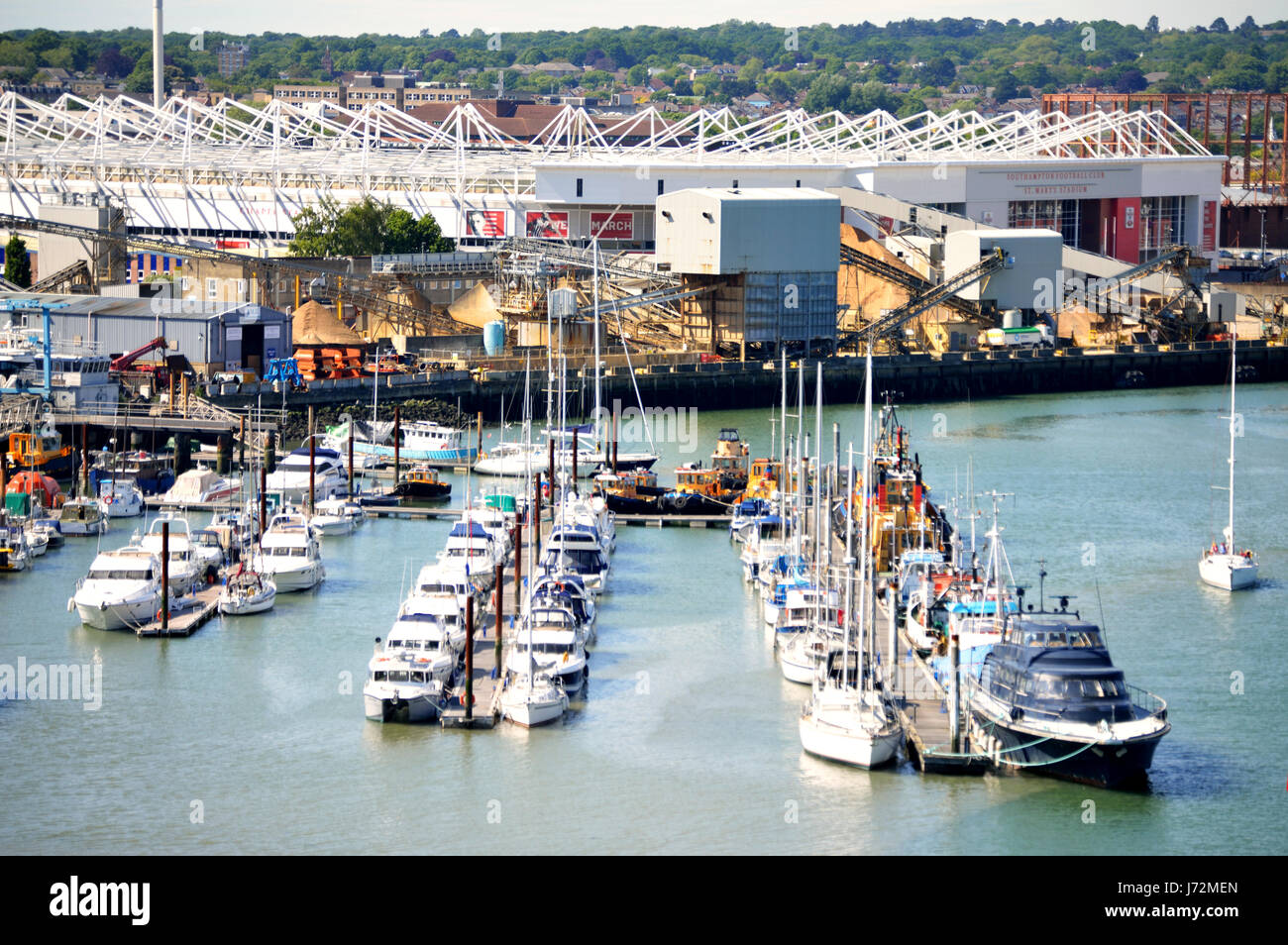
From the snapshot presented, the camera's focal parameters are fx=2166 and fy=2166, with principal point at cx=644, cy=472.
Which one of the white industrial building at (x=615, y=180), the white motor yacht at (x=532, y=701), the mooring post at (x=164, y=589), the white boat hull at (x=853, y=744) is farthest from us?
the white industrial building at (x=615, y=180)

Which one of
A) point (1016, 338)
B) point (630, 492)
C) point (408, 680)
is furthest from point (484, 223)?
point (408, 680)

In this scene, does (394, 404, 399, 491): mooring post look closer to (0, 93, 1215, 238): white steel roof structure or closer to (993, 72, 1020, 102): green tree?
(0, 93, 1215, 238): white steel roof structure

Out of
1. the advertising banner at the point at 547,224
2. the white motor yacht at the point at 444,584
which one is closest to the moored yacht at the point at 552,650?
the white motor yacht at the point at 444,584

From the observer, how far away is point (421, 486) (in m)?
32.2

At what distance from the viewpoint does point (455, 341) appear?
4684 centimetres

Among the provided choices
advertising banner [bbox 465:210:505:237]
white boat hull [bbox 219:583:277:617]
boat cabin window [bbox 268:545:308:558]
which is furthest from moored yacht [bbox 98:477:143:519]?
advertising banner [bbox 465:210:505:237]

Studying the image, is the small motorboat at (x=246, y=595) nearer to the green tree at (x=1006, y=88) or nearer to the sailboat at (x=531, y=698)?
the sailboat at (x=531, y=698)

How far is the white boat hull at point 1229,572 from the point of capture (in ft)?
85.8

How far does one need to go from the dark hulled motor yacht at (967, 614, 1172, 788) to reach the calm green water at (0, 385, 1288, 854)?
0.21m

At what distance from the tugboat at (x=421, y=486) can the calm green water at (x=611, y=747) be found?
11.6 ft

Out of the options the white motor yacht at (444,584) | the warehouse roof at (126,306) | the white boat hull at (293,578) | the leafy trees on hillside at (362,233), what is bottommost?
the white boat hull at (293,578)

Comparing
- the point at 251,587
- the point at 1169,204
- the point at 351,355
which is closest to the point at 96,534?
the point at 251,587

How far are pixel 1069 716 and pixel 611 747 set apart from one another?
402cm
